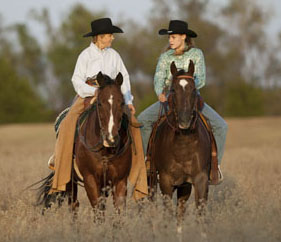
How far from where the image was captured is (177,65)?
8.70 m

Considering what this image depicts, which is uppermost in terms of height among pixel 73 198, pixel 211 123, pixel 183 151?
pixel 211 123

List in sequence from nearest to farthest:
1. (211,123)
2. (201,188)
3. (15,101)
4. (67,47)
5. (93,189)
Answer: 1. (93,189)
2. (201,188)
3. (211,123)
4. (15,101)
5. (67,47)

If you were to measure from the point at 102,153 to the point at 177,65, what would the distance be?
1.95 meters

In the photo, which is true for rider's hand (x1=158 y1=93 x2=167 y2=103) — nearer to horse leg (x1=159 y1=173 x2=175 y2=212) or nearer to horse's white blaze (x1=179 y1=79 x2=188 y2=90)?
horse's white blaze (x1=179 y1=79 x2=188 y2=90)

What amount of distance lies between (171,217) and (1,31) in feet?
221

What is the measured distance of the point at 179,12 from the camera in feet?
209

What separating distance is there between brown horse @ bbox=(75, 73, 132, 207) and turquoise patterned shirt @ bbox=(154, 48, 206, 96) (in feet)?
3.69

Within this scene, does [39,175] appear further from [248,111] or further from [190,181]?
[248,111]

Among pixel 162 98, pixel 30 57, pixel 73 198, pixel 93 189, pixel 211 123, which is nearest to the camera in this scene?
pixel 93 189

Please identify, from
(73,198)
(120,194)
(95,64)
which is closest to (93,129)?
(120,194)

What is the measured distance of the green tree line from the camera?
54844mm

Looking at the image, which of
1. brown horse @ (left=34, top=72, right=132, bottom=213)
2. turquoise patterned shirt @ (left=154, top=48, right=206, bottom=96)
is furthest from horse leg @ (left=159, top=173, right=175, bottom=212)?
turquoise patterned shirt @ (left=154, top=48, right=206, bottom=96)

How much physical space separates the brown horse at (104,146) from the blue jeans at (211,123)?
99cm

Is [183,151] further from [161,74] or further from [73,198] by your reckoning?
[73,198]
